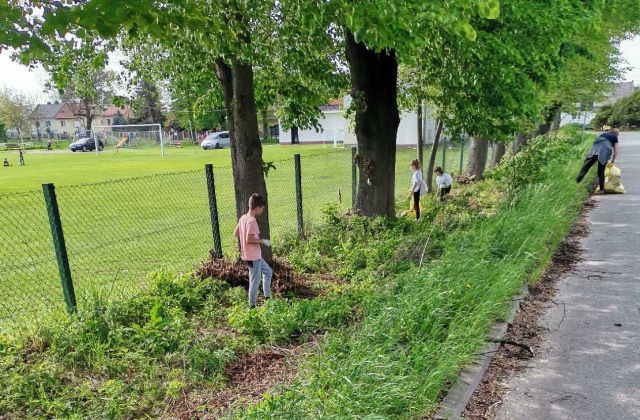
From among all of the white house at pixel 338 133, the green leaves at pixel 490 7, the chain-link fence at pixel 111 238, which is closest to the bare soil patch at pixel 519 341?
the green leaves at pixel 490 7

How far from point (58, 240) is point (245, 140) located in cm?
224

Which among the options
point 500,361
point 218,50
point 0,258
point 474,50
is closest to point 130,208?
point 0,258

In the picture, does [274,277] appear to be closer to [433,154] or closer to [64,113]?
[433,154]

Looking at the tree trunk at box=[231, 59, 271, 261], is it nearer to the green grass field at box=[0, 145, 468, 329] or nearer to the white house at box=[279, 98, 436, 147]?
the green grass field at box=[0, 145, 468, 329]

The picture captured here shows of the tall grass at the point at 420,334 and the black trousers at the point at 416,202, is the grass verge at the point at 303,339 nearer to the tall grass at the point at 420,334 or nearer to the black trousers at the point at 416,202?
the tall grass at the point at 420,334

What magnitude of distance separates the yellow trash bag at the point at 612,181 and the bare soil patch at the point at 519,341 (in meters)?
6.16

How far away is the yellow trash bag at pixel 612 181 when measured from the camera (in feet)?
39.2

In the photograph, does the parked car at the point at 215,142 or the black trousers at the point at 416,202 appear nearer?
the black trousers at the point at 416,202

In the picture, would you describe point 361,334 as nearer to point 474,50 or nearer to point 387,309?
point 387,309

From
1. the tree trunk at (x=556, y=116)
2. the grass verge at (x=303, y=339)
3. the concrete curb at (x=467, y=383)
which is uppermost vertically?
the tree trunk at (x=556, y=116)

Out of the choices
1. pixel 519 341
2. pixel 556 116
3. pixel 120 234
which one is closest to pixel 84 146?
pixel 556 116

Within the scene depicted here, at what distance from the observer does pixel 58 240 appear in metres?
4.54

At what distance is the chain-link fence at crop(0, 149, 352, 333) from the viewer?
202 inches

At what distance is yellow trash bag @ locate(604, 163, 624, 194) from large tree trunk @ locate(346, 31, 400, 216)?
22.3 ft
